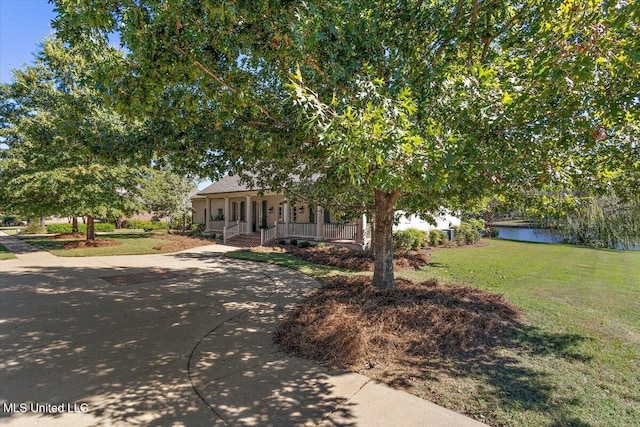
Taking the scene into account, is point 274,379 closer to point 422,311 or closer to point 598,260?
point 422,311

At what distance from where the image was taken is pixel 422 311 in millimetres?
5875

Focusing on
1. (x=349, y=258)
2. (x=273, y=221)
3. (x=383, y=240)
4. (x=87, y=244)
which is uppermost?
(x=273, y=221)

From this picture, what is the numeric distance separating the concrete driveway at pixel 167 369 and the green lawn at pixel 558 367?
57 cm

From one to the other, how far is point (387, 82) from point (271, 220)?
1731 cm

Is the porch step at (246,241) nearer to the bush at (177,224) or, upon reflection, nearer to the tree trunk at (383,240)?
the bush at (177,224)

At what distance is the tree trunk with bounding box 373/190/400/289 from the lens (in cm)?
741

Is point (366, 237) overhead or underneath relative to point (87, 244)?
overhead

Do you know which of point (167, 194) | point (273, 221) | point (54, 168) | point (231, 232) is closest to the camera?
point (54, 168)

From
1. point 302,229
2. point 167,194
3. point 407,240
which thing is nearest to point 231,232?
point 302,229

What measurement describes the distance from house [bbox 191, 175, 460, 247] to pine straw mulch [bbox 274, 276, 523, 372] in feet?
25.5

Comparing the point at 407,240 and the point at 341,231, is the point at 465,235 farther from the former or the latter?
the point at 341,231

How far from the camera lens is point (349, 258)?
12.7 meters

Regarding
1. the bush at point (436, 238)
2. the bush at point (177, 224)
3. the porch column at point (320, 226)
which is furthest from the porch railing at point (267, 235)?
the bush at point (177, 224)

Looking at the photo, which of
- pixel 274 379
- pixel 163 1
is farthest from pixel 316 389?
pixel 163 1
